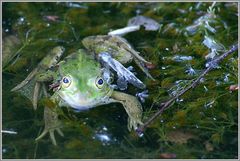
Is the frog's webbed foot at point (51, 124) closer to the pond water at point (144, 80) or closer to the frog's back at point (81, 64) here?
the pond water at point (144, 80)

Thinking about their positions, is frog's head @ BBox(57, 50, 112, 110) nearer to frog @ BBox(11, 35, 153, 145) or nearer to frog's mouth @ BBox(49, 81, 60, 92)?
frog @ BBox(11, 35, 153, 145)

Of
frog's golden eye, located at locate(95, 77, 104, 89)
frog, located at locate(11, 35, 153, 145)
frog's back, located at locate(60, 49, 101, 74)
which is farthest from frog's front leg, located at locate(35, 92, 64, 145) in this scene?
frog's golden eye, located at locate(95, 77, 104, 89)

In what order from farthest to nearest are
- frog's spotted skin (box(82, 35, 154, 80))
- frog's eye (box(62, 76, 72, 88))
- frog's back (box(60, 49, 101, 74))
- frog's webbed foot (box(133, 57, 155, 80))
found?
1. frog's spotted skin (box(82, 35, 154, 80))
2. frog's webbed foot (box(133, 57, 155, 80))
3. frog's back (box(60, 49, 101, 74))
4. frog's eye (box(62, 76, 72, 88))

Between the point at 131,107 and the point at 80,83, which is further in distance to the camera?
the point at 131,107

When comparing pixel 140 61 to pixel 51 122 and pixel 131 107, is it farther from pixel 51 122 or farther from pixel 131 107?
pixel 51 122

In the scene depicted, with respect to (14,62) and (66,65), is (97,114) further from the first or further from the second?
(14,62)

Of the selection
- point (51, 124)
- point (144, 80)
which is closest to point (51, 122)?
point (51, 124)
